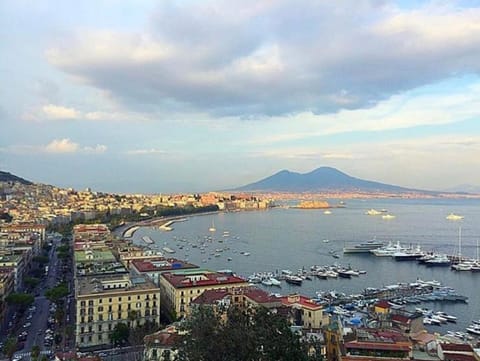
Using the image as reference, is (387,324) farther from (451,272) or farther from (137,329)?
(451,272)

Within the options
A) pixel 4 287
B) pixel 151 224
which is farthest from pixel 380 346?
pixel 151 224

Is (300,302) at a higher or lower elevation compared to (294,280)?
higher

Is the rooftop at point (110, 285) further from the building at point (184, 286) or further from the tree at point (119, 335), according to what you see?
the tree at point (119, 335)

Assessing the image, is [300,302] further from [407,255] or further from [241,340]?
[407,255]

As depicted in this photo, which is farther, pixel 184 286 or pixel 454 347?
pixel 184 286

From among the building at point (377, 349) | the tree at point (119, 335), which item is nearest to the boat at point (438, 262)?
the tree at point (119, 335)

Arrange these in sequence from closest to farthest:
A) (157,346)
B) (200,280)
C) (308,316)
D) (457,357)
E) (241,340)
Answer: (241,340), (457,357), (157,346), (308,316), (200,280)

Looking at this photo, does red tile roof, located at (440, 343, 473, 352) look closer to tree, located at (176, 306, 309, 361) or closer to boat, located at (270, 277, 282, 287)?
tree, located at (176, 306, 309, 361)
